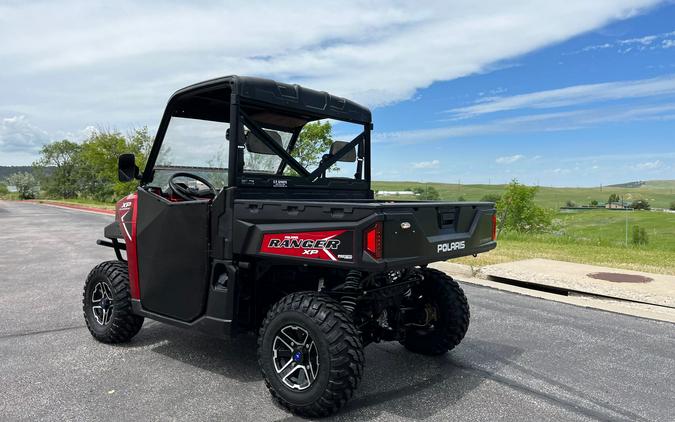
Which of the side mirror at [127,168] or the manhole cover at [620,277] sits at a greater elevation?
the side mirror at [127,168]

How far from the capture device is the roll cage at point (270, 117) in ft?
12.1

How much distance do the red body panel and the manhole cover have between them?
6.47 m

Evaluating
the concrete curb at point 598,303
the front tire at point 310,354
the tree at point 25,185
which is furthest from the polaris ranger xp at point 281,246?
the tree at point 25,185

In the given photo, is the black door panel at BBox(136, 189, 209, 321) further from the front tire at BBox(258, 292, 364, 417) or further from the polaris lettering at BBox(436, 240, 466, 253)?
the polaris lettering at BBox(436, 240, 466, 253)

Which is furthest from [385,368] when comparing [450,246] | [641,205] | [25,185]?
[25,185]

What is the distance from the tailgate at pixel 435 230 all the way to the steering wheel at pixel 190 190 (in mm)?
1640

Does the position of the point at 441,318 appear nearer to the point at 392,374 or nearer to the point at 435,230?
the point at 392,374

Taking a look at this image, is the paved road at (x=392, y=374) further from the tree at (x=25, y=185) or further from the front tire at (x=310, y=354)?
the tree at (x=25, y=185)

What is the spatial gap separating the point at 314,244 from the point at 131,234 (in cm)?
196

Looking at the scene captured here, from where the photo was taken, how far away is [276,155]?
4.04 meters

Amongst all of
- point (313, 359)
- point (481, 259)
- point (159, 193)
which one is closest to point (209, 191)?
point (159, 193)

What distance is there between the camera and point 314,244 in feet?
10.3

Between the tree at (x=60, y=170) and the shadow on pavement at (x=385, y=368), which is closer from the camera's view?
the shadow on pavement at (x=385, y=368)

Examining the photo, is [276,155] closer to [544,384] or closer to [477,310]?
[544,384]
